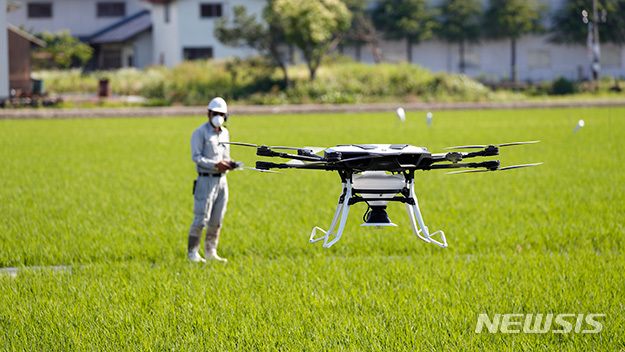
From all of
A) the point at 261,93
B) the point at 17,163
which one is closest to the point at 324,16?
the point at 261,93

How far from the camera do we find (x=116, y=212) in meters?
15.2

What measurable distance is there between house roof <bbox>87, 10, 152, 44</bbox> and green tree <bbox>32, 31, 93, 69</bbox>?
1.86m

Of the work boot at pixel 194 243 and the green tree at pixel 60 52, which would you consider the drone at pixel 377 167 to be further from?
the green tree at pixel 60 52

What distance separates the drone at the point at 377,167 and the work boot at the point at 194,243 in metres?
6.67

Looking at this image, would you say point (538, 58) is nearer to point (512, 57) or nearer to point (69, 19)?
point (512, 57)

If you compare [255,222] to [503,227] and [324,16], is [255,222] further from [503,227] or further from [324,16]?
[324,16]

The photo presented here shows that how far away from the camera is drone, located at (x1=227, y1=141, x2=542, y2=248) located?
2088mm

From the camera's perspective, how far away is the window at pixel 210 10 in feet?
197

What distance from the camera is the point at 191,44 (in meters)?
59.3

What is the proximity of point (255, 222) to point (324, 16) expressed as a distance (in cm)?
3362

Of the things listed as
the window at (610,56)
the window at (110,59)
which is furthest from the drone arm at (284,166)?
the window at (110,59)

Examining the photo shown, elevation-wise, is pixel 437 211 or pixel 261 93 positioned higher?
pixel 261 93

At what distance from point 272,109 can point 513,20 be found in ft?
88.5

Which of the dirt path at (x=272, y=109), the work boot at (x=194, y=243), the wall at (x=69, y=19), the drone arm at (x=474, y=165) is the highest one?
the wall at (x=69, y=19)
